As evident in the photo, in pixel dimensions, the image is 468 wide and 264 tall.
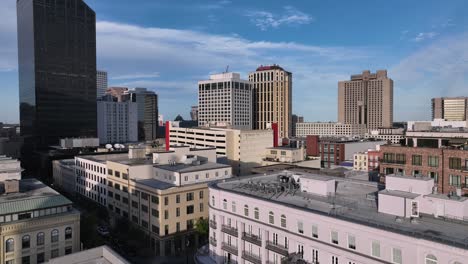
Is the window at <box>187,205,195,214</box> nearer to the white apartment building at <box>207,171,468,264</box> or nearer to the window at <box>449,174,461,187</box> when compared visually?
the white apartment building at <box>207,171,468,264</box>

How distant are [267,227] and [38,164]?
17645 centimetres

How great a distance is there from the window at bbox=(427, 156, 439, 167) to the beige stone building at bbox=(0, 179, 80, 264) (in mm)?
65302

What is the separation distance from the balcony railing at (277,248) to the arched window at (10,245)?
3710 centimetres

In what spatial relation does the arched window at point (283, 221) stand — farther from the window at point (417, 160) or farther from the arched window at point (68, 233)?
the window at point (417, 160)

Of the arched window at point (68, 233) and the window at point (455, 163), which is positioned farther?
the window at point (455, 163)

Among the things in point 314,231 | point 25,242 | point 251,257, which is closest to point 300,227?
point 314,231

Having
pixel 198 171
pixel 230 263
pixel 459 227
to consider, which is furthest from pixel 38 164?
pixel 459 227

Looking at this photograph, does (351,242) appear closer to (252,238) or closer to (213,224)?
(252,238)

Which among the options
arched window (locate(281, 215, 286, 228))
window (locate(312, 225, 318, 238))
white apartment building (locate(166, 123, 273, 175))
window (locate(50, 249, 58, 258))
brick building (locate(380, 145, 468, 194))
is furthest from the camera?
white apartment building (locate(166, 123, 273, 175))

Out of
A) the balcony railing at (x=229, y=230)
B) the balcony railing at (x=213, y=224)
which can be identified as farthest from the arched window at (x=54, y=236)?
the balcony railing at (x=229, y=230)

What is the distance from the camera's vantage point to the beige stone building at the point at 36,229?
48188mm

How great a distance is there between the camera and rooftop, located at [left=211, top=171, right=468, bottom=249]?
31291 mm

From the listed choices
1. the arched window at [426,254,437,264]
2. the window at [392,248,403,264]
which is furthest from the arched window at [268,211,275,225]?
the arched window at [426,254,437,264]

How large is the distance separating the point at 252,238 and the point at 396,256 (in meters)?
19.8
